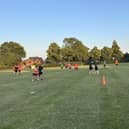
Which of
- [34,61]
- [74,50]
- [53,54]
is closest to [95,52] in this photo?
[74,50]

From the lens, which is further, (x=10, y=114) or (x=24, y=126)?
(x=10, y=114)

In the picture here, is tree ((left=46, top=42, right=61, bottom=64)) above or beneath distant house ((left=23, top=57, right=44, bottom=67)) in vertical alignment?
above

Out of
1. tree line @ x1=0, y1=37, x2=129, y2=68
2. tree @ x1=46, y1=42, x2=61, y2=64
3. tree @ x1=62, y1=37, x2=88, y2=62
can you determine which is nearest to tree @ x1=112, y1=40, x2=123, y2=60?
tree line @ x1=0, y1=37, x2=129, y2=68

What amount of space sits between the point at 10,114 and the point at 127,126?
14.9 feet

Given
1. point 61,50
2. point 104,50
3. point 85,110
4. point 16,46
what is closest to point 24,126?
point 85,110

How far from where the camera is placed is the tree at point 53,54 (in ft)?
507

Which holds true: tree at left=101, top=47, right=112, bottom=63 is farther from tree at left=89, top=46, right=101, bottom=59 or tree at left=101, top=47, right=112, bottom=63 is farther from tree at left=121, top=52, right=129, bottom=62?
tree at left=121, top=52, right=129, bottom=62

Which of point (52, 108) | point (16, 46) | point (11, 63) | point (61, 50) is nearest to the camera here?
point (52, 108)

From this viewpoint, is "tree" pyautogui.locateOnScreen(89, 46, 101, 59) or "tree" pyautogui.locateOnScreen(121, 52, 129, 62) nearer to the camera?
"tree" pyautogui.locateOnScreen(121, 52, 129, 62)

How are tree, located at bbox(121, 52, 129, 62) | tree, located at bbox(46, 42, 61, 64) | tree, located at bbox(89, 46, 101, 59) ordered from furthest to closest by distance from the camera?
tree, located at bbox(89, 46, 101, 59), tree, located at bbox(121, 52, 129, 62), tree, located at bbox(46, 42, 61, 64)

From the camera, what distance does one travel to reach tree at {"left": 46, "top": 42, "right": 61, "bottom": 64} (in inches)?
6088

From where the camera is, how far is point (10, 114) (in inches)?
518

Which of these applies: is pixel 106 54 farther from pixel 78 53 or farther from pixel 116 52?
pixel 78 53

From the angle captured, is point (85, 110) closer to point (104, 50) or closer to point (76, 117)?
point (76, 117)
